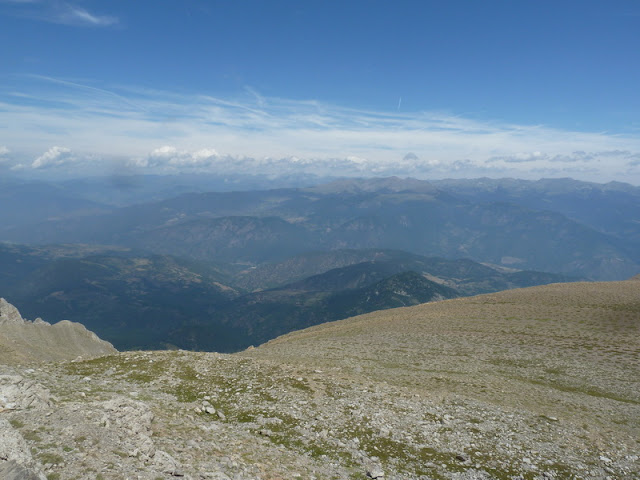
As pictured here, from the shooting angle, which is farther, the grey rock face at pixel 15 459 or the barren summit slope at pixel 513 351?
the barren summit slope at pixel 513 351

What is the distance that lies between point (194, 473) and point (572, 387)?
38.8 meters

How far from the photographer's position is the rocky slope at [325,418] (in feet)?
53.8

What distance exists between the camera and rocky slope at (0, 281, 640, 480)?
53.8 feet

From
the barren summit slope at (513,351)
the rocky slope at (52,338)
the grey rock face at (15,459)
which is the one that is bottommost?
the rocky slope at (52,338)

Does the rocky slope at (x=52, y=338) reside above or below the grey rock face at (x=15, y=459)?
below

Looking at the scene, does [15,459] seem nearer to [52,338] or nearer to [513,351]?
[513,351]

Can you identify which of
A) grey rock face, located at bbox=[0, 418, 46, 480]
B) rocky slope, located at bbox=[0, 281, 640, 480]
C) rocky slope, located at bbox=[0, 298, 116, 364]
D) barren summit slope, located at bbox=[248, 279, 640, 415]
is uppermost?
grey rock face, located at bbox=[0, 418, 46, 480]

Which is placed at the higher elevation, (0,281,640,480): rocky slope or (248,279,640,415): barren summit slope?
(0,281,640,480): rocky slope

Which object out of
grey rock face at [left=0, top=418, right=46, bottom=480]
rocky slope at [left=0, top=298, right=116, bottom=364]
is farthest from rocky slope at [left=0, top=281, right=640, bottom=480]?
rocky slope at [left=0, top=298, right=116, bottom=364]

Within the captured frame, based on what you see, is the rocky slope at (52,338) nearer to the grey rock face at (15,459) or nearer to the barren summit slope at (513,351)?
the barren summit slope at (513,351)

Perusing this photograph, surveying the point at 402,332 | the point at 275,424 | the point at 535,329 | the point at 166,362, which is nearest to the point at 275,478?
the point at 275,424

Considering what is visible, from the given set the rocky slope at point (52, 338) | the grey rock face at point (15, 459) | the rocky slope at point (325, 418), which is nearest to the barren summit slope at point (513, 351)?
the rocky slope at point (325, 418)

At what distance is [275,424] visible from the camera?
22812mm

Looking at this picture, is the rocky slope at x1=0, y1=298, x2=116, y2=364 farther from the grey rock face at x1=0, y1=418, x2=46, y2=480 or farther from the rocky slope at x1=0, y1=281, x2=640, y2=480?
the grey rock face at x1=0, y1=418, x2=46, y2=480
